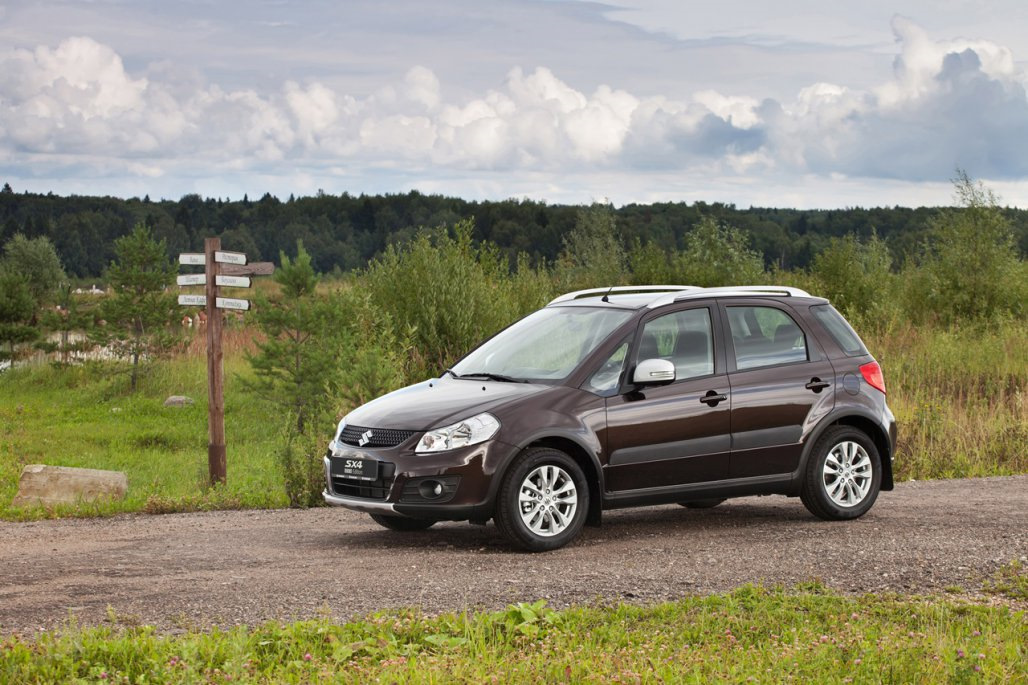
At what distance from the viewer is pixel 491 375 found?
9898mm

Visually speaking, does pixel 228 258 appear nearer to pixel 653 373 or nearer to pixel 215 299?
pixel 215 299

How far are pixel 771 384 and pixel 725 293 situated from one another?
803 millimetres

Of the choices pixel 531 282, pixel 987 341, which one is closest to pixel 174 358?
pixel 531 282

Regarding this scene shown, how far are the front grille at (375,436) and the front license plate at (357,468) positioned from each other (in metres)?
0.12

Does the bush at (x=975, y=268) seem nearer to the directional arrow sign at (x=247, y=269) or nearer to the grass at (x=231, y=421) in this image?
the grass at (x=231, y=421)

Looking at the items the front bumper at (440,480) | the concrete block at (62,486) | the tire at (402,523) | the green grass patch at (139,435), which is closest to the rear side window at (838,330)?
the front bumper at (440,480)

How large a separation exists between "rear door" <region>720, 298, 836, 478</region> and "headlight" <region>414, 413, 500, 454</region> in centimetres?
207

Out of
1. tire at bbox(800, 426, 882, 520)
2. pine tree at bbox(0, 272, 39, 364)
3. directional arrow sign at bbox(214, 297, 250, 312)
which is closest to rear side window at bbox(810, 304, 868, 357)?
tire at bbox(800, 426, 882, 520)

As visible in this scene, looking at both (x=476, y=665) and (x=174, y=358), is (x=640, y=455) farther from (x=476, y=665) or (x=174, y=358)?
(x=174, y=358)

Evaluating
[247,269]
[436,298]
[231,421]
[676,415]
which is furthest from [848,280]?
[676,415]

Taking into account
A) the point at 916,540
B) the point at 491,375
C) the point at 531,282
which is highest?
the point at 531,282

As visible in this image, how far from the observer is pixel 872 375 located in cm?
1066

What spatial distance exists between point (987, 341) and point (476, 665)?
23791mm

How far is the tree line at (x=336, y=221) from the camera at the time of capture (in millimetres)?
88250
